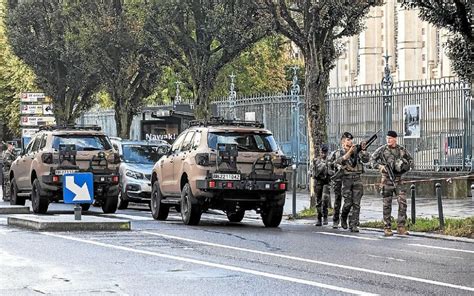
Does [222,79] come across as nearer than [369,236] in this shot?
No

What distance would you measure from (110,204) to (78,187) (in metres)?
6.12

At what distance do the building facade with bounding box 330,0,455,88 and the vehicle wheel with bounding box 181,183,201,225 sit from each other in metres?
38.4

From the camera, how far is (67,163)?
26.4 meters

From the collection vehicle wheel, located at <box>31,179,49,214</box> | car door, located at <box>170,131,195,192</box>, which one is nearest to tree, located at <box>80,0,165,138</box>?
vehicle wheel, located at <box>31,179,49,214</box>

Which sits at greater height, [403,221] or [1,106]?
[1,106]

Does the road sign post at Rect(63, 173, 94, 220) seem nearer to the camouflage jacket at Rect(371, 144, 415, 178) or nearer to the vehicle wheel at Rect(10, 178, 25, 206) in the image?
the camouflage jacket at Rect(371, 144, 415, 178)

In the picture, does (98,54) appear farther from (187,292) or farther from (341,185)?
(187,292)

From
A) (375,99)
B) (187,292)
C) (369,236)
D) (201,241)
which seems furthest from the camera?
(375,99)

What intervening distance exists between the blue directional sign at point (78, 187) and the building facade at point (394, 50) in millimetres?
40126

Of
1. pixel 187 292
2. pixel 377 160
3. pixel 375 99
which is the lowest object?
pixel 187 292

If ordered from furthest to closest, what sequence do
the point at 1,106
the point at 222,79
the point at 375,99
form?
the point at 1,106 < the point at 222,79 < the point at 375,99

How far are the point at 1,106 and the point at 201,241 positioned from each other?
60.0 metres

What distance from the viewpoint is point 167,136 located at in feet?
144

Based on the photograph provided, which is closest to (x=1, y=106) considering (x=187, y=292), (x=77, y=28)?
(x=77, y=28)
